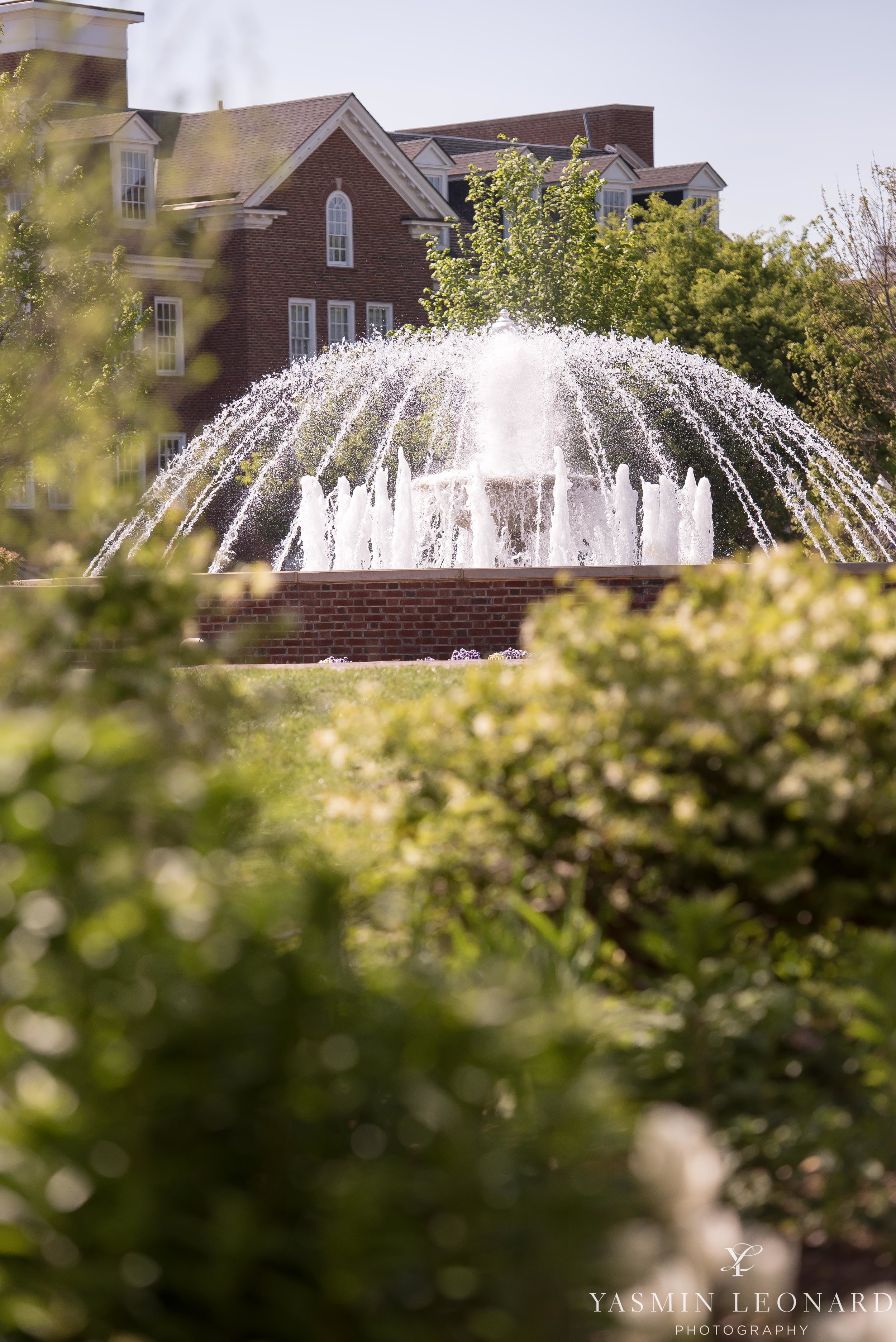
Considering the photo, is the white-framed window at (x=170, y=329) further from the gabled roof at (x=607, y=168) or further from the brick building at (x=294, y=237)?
the gabled roof at (x=607, y=168)

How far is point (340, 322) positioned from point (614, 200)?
1859 cm

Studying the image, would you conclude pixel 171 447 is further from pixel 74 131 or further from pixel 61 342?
pixel 61 342

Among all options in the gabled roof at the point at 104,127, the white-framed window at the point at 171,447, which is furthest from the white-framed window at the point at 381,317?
the gabled roof at the point at 104,127

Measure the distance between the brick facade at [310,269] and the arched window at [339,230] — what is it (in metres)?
0.17

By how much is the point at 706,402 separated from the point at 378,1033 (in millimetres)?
33318

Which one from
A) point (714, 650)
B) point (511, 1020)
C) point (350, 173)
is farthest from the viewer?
point (350, 173)

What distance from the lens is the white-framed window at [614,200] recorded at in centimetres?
5376

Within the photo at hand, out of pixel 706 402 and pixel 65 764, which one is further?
pixel 706 402

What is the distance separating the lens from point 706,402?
3406 cm

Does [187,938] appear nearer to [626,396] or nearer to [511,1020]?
[511,1020]

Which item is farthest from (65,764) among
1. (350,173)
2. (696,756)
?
(350,173)

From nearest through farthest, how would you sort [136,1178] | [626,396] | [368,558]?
[136,1178] → [368,558] → [626,396]

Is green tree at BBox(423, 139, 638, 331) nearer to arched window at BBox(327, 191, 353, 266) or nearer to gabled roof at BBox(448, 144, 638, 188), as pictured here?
arched window at BBox(327, 191, 353, 266)

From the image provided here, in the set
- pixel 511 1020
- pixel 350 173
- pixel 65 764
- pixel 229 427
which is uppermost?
pixel 350 173
